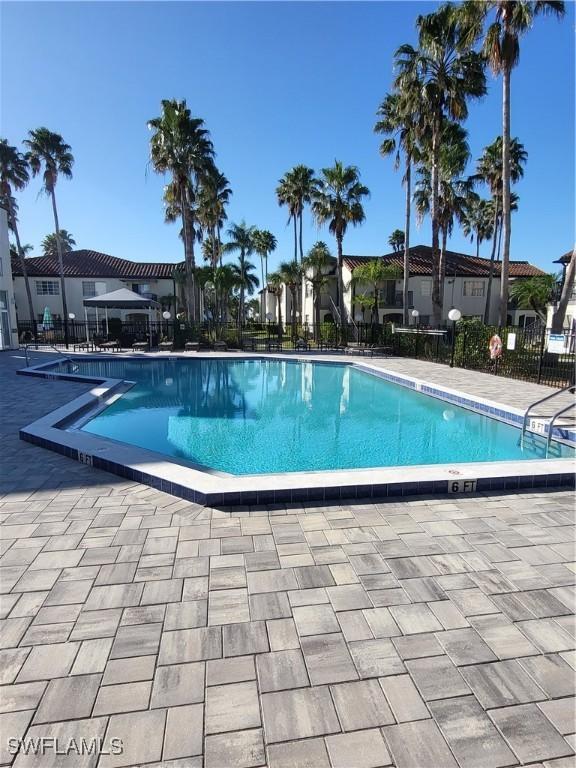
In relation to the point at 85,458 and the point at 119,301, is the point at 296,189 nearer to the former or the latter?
the point at 119,301

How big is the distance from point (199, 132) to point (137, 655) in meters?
25.2

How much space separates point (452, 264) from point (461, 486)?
116 feet

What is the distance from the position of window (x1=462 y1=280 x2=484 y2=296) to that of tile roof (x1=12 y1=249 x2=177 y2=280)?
25035 millimetres

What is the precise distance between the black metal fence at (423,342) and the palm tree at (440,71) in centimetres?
640

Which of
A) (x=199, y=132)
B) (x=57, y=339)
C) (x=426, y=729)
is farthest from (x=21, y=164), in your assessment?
(x=426, y=729)

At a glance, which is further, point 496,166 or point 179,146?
point 496,166

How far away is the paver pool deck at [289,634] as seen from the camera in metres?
1.84

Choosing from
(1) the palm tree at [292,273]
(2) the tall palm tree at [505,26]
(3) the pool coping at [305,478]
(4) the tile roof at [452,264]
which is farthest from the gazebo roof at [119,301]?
(4) the tile roof at [452,264]

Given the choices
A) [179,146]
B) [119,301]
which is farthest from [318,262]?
[119,301]

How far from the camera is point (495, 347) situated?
13.4 m

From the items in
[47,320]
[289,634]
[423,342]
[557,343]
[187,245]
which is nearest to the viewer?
[289,634]

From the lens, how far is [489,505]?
427cm

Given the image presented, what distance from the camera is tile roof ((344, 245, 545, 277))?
33688 millimetres

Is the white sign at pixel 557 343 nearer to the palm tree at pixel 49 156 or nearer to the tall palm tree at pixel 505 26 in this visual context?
the tall palm tree at pixel 505 26
